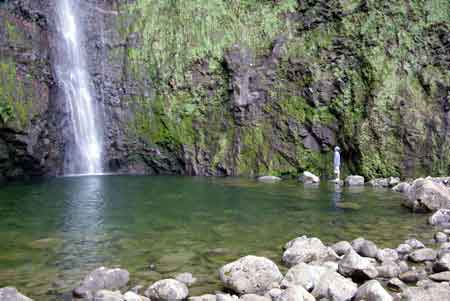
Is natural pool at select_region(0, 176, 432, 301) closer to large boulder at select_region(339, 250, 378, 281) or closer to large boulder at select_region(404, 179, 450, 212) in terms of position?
large boulder at select_region(404, 179, 450, 212)

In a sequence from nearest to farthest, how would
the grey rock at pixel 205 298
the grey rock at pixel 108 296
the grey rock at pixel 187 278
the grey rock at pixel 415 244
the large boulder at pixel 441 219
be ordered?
the grey rock at pixel 108 296, the grey rock at pixel 205 298, the grey rock at pixel 187 278, the grey rock at pixel 415 244, the large boulder at pixel 441 219

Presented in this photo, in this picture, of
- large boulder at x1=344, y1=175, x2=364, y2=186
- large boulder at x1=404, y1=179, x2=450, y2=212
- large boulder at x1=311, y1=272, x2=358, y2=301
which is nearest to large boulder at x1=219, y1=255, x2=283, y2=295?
large boulder at x1=311, y1=272, x2=358, y2=301

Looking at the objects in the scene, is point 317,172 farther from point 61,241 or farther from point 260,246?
point 61,241

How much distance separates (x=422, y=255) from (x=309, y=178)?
1922 cm

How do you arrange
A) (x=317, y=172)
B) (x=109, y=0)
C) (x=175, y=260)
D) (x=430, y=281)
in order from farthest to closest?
(x=109, y=0)
(x=317, y=172)
(x=175, y=260)
(x=430, y=281)

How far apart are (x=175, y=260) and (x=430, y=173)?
22547 mm

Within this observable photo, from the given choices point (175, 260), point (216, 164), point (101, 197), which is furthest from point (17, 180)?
point (175, 260)

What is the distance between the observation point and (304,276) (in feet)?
26.7

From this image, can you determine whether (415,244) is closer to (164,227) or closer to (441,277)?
(441,277)

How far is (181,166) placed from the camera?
35.3m

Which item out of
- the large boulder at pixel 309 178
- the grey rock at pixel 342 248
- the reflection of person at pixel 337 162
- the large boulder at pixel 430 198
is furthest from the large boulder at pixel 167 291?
the reflection of person at pixel 337 162

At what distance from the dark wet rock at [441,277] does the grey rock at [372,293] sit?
180 cm

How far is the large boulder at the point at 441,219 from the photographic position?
1420cm

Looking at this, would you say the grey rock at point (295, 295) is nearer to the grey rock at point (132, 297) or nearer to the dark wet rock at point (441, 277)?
the grey rock at point (132, 297)
